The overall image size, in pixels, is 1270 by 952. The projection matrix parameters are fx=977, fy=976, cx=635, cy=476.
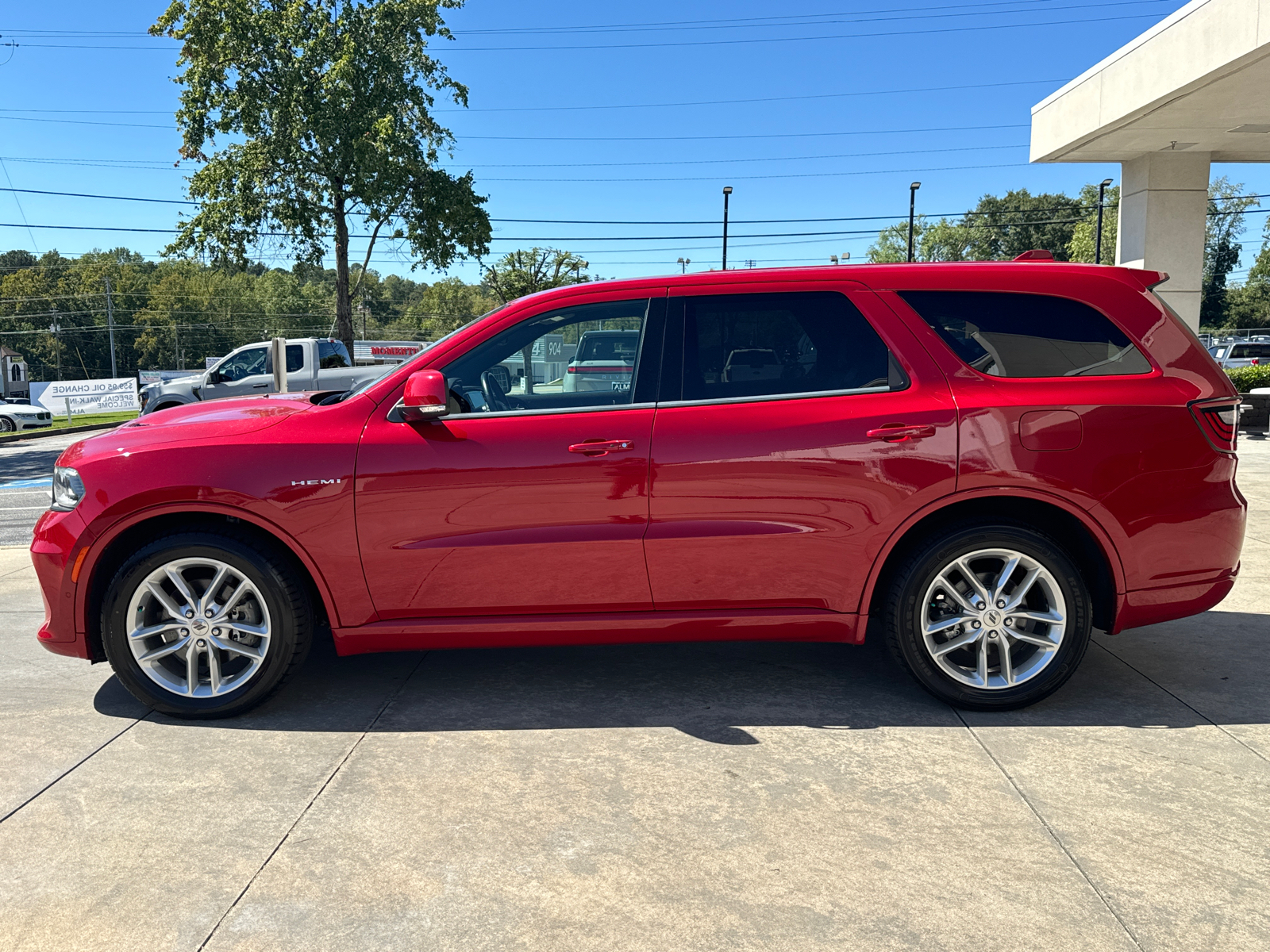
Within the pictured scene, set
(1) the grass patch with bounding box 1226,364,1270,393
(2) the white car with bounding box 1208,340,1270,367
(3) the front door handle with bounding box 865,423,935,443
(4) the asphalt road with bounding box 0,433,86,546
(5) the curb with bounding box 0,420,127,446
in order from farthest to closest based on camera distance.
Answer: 1. (2) the white car with bounding box 1208,340,1270,367
2. (5) the curb with bounding box 0,420,127,446
3. (1) the grass patch with bounding box 1226,364,1270,393
4. (4) the asphalt road with bounding box 0,433,86,546
5. (3) the front door handle with bounding box 865,423,935,443

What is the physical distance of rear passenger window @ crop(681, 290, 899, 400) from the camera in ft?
13.2

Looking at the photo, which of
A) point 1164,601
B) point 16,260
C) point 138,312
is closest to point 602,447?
point 1164,601

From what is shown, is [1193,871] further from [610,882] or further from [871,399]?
[871,399]

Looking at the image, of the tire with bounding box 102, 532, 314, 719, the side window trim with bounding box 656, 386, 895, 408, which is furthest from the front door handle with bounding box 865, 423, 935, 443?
the tire with bounding box 102, 532, 314, 719

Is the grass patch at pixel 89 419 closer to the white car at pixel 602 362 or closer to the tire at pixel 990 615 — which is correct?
the white car at pixel 602 362

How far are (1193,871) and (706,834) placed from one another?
142 cm

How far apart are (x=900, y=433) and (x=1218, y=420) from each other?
1341 millimetres

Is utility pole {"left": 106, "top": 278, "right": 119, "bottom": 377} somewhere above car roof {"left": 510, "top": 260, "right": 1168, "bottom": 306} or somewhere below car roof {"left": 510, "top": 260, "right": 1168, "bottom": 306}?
above

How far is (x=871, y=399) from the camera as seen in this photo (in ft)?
13.0

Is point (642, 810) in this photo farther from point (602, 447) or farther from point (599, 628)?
point (602, 447)

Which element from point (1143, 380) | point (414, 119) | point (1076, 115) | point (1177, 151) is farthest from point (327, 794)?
point (414, 119)

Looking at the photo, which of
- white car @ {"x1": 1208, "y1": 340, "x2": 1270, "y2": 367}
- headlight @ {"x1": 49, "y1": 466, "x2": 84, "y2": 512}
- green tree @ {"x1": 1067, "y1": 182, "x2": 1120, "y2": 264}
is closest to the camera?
headlight @ {"x1": 49, "y1": 466, "x2": 84, "y2": 512}

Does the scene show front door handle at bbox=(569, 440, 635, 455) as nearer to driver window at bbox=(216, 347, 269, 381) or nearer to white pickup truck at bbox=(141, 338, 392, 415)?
white pickup truck at bbox=(141, 338, 392, 415)

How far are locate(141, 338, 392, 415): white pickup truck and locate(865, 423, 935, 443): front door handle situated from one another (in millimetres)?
17856
